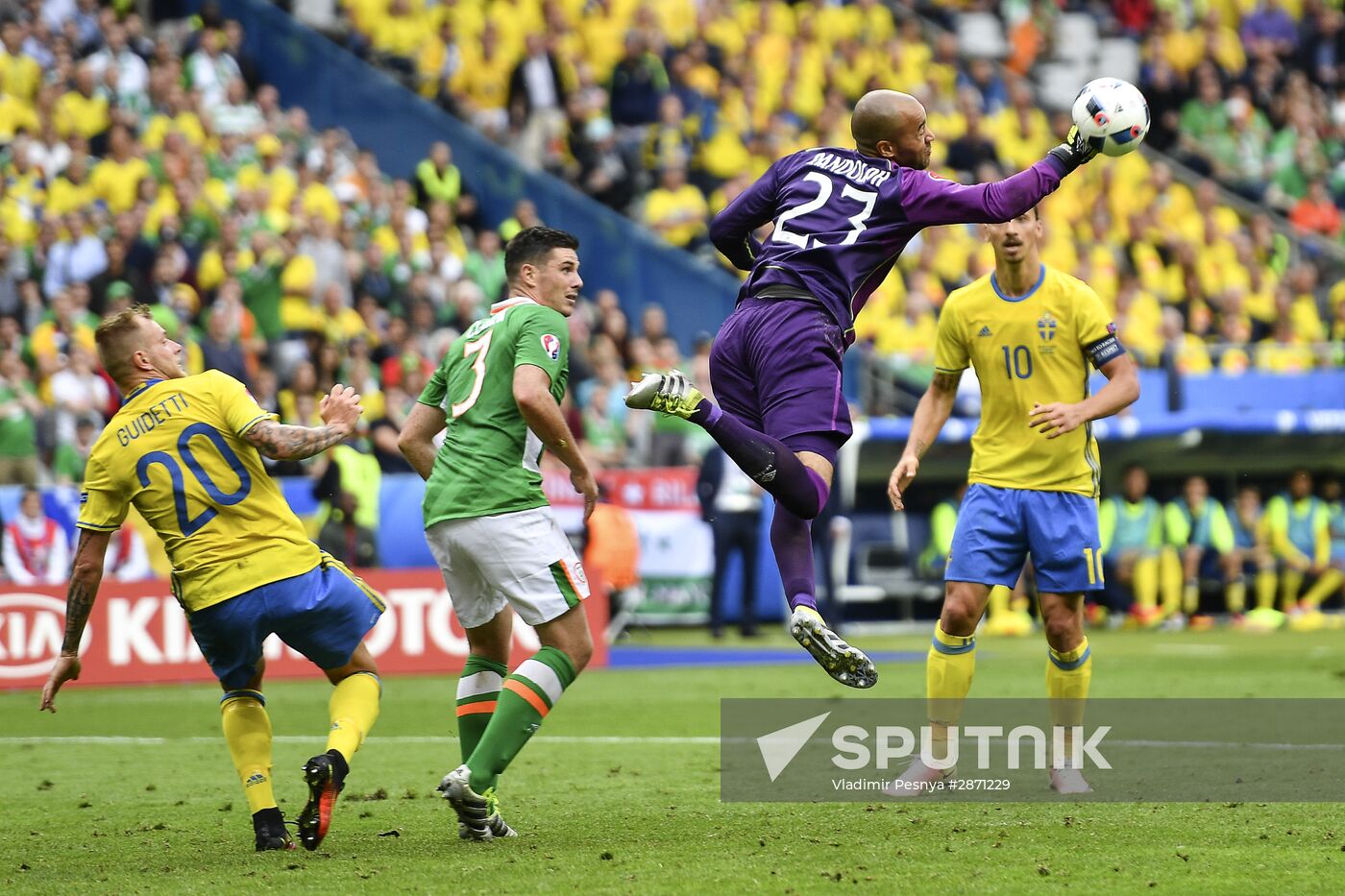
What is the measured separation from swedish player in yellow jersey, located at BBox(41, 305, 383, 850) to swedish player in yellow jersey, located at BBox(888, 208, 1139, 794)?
8.52 ft

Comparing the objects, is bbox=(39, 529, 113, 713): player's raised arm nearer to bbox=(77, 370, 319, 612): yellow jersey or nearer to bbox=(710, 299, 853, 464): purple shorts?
bbox=(77, 370, 319, 612): yellow jersey

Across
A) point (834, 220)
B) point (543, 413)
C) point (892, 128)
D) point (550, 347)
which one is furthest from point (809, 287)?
point (543, 413)

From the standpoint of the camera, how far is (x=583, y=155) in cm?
2317

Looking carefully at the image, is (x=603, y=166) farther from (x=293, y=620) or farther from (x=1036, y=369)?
(x=293, y=620)

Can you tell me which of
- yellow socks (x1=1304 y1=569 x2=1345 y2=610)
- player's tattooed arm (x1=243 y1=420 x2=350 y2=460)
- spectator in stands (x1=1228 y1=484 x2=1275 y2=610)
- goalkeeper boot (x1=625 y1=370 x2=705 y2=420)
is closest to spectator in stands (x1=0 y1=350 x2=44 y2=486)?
player's tattooed arm (x1=243 y1=420 x2=350 y2=460)

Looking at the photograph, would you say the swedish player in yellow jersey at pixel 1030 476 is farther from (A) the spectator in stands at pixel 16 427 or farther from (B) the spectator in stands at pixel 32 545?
(A) the spectator in stands at pixel 16 427

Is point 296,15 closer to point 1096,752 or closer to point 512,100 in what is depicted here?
point 512,100

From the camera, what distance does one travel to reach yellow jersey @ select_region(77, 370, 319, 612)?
678 cm

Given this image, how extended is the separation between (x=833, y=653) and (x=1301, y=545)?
15.1 metres

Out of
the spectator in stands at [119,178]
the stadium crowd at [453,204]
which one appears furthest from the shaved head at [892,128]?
the spectator in stands at [119,178]

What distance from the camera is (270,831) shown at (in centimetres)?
684

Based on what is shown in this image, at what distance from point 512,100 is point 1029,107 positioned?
8230 mm

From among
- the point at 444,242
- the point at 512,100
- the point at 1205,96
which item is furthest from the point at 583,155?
the point at 1205,96

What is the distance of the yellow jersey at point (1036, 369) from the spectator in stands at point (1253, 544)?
12856 millimetres
